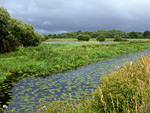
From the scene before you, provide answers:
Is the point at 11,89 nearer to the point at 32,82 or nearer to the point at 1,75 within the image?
the point at 32,82

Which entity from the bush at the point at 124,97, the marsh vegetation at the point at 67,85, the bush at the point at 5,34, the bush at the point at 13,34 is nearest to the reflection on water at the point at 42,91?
the marsh vegetation at the point at 67,85

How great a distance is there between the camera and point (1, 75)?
12344 mm

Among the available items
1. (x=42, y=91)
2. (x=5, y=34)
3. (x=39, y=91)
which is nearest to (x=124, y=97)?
(x=42, y=91)

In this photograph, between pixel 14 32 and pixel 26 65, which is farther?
pixel 14 32

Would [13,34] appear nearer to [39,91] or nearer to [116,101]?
[39,91]

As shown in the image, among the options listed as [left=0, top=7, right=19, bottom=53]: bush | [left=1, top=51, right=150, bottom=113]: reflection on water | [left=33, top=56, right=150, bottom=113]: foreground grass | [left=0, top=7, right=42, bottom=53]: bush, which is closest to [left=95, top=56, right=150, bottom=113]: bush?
[left=33, top=56, right=150, bottom=113]: foreground grass

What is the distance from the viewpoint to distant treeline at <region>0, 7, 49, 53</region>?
2166 centimetres

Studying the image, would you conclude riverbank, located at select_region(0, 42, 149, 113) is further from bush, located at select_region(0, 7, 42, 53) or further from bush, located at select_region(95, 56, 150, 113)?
bush, located at select_region(0, 7, 42, 53)

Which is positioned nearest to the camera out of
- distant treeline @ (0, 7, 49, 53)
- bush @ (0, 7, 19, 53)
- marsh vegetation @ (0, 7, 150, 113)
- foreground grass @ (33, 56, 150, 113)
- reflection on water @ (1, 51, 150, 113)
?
foreground grass @ (33, 56, 150, 113)

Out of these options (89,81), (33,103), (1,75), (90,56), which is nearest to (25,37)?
(90,56)

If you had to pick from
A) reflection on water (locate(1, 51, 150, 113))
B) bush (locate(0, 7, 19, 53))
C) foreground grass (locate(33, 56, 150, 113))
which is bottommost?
reflection on water (locate(1, 51, 150, 113))

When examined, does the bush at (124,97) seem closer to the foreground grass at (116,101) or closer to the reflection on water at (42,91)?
the foreground grass at (116,101)

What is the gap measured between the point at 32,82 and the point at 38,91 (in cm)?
226

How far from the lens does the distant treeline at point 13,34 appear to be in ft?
71.1
